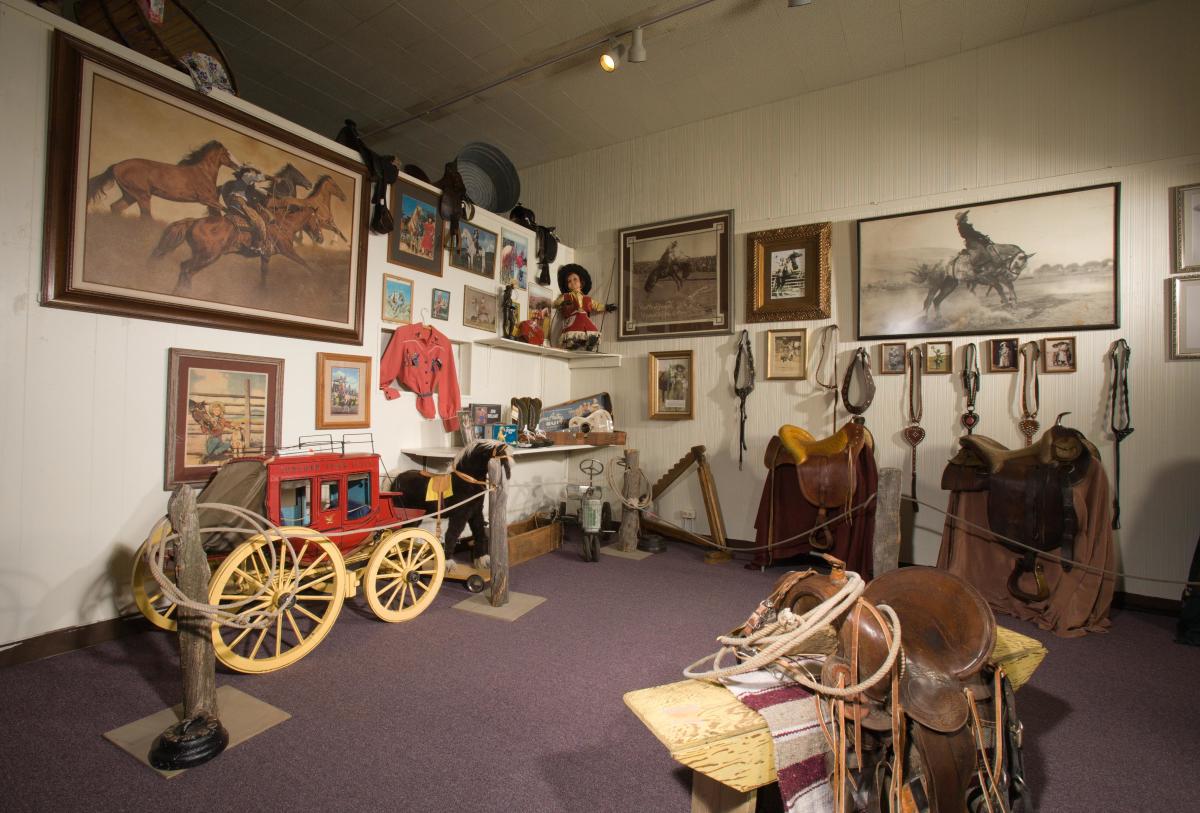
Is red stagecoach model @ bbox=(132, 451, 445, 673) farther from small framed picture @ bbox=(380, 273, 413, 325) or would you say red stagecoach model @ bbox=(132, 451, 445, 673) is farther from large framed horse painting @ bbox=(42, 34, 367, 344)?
small framed picture @ bbox=(380, 273, 413, 325)

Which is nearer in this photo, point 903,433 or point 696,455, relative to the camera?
point 903,433

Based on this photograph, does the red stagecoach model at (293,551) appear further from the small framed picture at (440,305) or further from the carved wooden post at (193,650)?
the small framed picture at (440,305)

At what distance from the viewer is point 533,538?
4.71 m

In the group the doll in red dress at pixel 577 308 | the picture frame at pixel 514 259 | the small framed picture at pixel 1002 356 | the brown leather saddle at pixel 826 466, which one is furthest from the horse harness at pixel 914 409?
the picture frame at pixel 514 259

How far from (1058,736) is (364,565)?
337 centimetres

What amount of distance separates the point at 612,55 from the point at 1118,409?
14.4 feet

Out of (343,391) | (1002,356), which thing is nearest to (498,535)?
(343,391)

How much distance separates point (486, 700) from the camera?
2.30m

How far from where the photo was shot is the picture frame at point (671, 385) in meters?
5.34

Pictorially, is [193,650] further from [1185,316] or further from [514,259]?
[1185,316]

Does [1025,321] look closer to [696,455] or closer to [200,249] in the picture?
[696,455]

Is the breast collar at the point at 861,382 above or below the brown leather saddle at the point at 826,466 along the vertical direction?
above

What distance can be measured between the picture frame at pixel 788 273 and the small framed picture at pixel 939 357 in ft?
2.73

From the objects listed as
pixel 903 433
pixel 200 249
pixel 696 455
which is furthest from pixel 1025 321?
pixel 200 249
